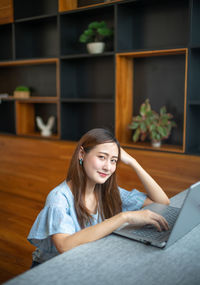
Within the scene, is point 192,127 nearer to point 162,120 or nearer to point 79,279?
point 162,120

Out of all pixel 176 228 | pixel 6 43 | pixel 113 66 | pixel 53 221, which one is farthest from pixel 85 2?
pixel 176 228

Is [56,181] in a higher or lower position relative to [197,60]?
lower

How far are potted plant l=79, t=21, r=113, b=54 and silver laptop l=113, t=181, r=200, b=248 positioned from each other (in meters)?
2.32

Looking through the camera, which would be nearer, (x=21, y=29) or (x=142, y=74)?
(x=142, y=74)

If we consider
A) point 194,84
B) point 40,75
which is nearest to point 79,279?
point 194,84

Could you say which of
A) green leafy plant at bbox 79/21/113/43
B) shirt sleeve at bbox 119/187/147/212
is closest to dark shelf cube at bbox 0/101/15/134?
green leafy plant at bbox 79/21/113/43

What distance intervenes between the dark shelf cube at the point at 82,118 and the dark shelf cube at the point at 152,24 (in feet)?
2.44

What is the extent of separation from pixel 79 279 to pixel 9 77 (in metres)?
3.93

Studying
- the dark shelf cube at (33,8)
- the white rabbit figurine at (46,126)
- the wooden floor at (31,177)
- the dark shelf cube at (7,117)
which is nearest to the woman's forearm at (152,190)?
the wooden floor at (31,177)

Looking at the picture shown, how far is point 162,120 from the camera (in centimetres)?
304

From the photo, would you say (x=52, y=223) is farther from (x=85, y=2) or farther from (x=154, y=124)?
(x=85, y=2)

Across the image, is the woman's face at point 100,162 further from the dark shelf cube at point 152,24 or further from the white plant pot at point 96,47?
the white plant pot at point 96,47

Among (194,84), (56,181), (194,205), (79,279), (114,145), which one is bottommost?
(56,181)

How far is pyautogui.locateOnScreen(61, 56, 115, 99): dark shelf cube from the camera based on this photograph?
3613mm
